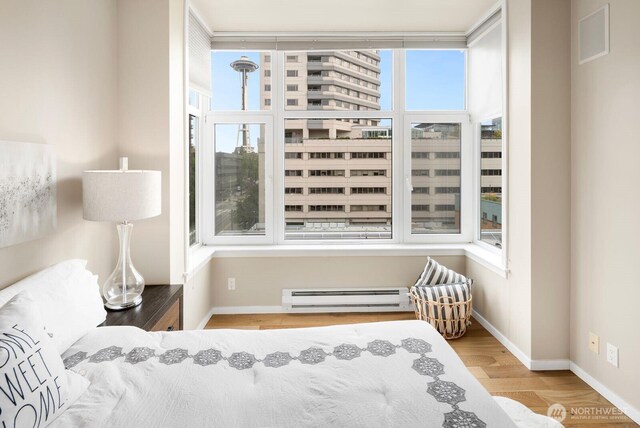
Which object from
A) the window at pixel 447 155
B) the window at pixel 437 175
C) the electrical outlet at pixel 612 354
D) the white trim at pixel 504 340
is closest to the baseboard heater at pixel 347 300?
the white trim at pixel 504 340

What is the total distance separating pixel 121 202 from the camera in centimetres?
203

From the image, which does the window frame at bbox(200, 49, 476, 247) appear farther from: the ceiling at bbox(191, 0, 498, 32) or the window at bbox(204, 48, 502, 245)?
the ceiling at bbox(191, 0, 498, 32)

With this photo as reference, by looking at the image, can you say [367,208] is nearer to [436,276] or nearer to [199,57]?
[436,276]

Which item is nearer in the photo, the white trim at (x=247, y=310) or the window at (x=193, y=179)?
the window at (x=193, y=179)

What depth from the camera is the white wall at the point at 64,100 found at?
1.71 m

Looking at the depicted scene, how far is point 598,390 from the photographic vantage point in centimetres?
240

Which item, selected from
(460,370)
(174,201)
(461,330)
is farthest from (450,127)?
(460,370)

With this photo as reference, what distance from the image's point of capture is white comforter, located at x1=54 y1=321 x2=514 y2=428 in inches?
44.2

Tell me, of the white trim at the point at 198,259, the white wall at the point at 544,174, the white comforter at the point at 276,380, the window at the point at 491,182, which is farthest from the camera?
the window at the point at 491,182

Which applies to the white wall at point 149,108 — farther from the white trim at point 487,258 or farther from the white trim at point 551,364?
the white trim at point 551,364

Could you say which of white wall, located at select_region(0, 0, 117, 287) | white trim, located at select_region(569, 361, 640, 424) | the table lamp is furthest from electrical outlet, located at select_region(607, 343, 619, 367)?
white wall, located at select_region(0, 0, 117, 287)

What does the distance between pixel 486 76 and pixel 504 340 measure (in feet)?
7.22

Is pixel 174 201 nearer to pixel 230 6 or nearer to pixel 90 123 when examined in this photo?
pixel 90 123

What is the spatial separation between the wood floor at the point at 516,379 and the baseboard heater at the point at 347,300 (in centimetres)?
16
